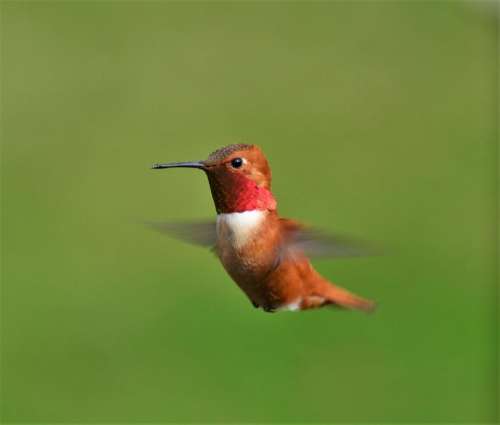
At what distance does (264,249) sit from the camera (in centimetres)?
125

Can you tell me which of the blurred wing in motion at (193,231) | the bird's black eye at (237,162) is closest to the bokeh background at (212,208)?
the blurred wing in motion at (193,231)

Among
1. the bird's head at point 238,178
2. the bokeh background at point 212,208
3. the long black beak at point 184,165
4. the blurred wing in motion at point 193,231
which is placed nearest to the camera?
the long black beak at point 184,165

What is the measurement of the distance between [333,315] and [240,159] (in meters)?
3.63

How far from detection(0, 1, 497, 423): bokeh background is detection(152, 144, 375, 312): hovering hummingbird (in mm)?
1017

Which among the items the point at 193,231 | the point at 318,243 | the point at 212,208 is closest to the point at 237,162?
the point at 318,243

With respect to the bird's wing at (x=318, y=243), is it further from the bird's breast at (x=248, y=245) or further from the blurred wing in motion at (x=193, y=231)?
the blurred wing in motion at (x=193, y=231)

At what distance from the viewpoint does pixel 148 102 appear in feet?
23.9

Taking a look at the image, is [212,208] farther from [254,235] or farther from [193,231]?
[254,235]

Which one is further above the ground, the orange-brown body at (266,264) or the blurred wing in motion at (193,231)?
the blurred wing in motion at (193,231)

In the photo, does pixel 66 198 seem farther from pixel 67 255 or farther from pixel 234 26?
pixel 234 26

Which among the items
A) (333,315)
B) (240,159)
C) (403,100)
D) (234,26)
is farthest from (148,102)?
(240,159)

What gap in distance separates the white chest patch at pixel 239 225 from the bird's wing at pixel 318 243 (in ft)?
0.13

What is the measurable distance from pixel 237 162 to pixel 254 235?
12 centimetres

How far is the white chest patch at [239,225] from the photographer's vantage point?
1.20m
